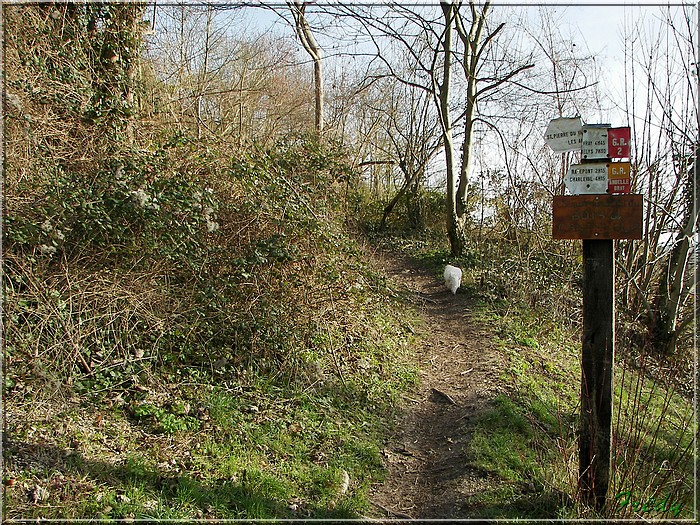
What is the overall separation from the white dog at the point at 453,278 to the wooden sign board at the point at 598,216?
789cm

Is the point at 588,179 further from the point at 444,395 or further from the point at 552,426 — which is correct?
the point at 444,395

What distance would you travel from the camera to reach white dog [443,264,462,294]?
12.0m

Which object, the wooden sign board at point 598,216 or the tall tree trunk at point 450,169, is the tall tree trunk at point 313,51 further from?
the wooden sign board at point 598,216

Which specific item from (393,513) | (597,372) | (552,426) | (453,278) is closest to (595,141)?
(597,372)

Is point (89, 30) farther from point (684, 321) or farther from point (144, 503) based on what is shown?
point (684, 321)

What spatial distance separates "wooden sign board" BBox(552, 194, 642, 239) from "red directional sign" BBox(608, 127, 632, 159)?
32cm

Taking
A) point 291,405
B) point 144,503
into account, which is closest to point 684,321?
point 291,405

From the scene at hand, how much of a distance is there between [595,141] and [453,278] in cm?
810

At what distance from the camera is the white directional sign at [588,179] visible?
13.3 ft

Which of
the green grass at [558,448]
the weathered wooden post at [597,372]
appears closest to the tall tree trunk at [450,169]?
the green grass at [558,448]

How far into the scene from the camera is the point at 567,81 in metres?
12.0

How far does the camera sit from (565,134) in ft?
13.6

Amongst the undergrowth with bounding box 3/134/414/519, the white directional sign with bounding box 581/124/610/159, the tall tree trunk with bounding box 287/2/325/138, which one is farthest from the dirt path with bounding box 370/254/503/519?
the tall tree trunk with bounding box 287/2/325/138

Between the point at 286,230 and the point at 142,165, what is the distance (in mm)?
1896
